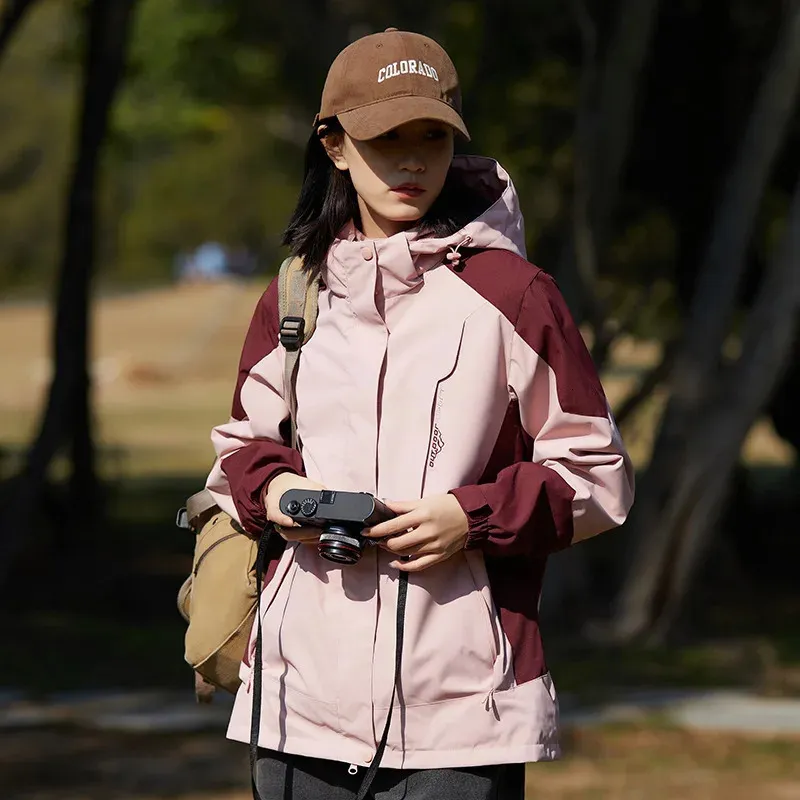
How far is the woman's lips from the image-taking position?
2537 mm

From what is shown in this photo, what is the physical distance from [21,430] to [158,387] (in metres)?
8.69

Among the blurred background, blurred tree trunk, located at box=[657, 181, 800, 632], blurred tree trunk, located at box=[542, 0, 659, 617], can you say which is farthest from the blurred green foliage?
blurred tree trunk, located at box=[657, 181, 800, 632]

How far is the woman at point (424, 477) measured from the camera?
2.44 metres

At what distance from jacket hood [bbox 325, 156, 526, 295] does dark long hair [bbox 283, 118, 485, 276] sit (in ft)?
0.06

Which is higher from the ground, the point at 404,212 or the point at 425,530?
the point at 404,212

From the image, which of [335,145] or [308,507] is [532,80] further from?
[308,507]

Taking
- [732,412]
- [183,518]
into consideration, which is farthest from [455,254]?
[732,412]

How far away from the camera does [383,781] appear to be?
8.09ft

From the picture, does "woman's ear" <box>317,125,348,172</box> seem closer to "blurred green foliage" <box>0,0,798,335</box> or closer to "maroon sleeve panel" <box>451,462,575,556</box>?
"maroon sleeve panel" <box>451,462,575,556</box>

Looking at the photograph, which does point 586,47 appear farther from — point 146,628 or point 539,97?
point 146,628

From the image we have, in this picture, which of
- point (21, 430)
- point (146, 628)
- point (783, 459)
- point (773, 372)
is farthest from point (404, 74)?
point (21, 430)

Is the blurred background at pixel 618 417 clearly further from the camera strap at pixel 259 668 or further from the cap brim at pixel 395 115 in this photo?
the cap brim at pixel 395 115

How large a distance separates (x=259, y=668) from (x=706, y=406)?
22.5ft

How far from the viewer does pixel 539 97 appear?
38.7 feet
